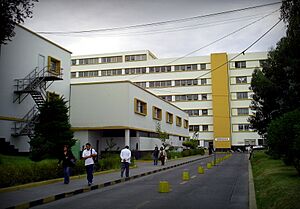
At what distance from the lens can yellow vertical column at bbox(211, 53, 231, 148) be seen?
251ft

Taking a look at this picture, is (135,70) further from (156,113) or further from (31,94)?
(31,94)

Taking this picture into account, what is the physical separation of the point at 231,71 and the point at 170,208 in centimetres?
7260

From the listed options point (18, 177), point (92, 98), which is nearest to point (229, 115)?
point (92, 98)

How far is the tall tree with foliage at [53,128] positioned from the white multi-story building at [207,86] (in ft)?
178

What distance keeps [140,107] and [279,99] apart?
14.7 m

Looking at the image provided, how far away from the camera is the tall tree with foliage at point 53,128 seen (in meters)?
23.5

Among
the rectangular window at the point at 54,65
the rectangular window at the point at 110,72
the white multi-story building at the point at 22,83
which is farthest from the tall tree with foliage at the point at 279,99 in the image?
the rectangular window at the point at 110,72

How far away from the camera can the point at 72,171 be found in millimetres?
18781

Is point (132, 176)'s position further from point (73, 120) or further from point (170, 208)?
point (73, 120)

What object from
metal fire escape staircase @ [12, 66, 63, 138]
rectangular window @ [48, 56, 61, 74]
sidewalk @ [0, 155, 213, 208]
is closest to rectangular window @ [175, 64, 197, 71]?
rectangular window @ [48, 56, 61, 74]

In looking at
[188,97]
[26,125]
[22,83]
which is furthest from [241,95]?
[26,125]

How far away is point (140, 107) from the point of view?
39.7m

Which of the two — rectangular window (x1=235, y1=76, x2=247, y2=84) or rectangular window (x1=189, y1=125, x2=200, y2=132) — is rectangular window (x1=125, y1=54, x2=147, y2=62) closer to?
rectangular window (x1=189, y1=125, x2=200, y2=132)

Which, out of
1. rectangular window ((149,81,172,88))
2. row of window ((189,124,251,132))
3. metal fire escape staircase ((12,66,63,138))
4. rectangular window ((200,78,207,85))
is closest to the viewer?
metal fire escape staircase ((12,66,63,138))
